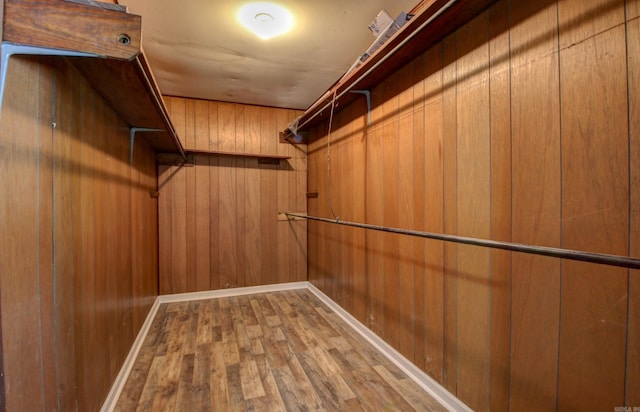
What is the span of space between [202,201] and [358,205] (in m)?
1.83

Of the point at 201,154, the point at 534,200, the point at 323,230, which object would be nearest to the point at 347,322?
the point at 323,230

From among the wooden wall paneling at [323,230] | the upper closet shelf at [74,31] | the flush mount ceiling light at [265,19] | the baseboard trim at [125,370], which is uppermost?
the flush mount ceiling light at [265,19]

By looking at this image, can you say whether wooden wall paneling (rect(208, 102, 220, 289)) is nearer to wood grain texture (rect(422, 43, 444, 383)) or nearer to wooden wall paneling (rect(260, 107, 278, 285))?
wooden wall paneling (rect(260, 107, 278, 285))

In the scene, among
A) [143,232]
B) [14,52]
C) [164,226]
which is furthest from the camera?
[164,226]

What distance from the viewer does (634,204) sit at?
0.81 metres

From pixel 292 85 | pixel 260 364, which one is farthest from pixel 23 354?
pixel 292 85

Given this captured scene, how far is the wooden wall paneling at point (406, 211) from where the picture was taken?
1697 mm

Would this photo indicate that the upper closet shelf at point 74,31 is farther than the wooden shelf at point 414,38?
No

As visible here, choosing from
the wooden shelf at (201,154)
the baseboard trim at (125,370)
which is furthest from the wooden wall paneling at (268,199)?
the baseboard trim at (125,370)

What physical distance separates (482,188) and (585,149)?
0.39m

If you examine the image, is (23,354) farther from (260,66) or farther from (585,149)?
(260,66)

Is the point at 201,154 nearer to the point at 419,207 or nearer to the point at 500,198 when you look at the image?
the point at 419,207

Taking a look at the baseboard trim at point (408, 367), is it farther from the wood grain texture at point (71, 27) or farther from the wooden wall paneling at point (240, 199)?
the wood grain texture at point (71, 27)

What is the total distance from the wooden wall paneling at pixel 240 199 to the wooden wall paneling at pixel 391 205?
6.15 feet
